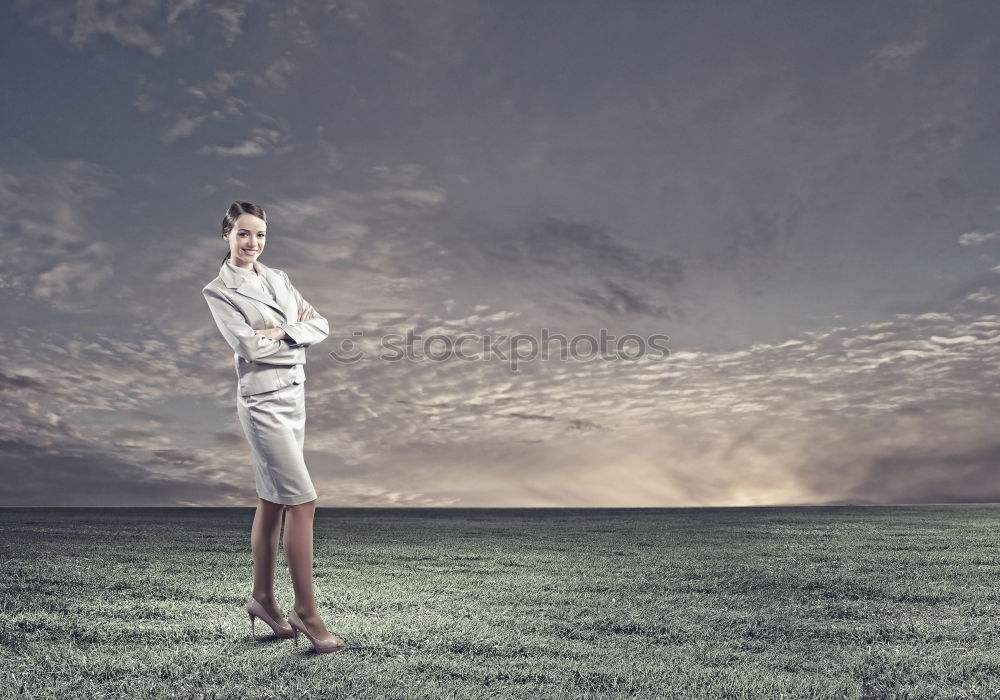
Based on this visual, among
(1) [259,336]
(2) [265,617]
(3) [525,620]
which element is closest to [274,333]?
(1) [259,336]

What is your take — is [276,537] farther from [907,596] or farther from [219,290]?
[907,596]

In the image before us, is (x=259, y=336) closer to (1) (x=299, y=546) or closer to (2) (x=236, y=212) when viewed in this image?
(2) (x=236, y=212)

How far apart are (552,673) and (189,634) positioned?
181 cm

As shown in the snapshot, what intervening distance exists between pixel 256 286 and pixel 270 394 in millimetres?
499

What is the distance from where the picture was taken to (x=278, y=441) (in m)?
3.17

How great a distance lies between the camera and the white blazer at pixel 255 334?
10.3 ft

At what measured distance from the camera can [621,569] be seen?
215 inches

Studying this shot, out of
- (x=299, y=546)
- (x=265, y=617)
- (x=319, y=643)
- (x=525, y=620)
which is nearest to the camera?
(x=319, y=643)

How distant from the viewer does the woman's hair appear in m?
3.28

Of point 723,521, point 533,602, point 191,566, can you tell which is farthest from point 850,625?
point 723,521

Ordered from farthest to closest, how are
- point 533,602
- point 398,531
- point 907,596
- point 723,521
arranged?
point 723,521 → point 398,531 → point 907,596 → point 533,602

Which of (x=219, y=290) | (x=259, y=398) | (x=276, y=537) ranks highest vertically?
(x=219, y=290)

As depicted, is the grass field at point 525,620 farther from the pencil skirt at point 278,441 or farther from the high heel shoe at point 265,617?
the pencil skirt at point 278,441

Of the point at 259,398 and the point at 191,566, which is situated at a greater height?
the point at 259,398
